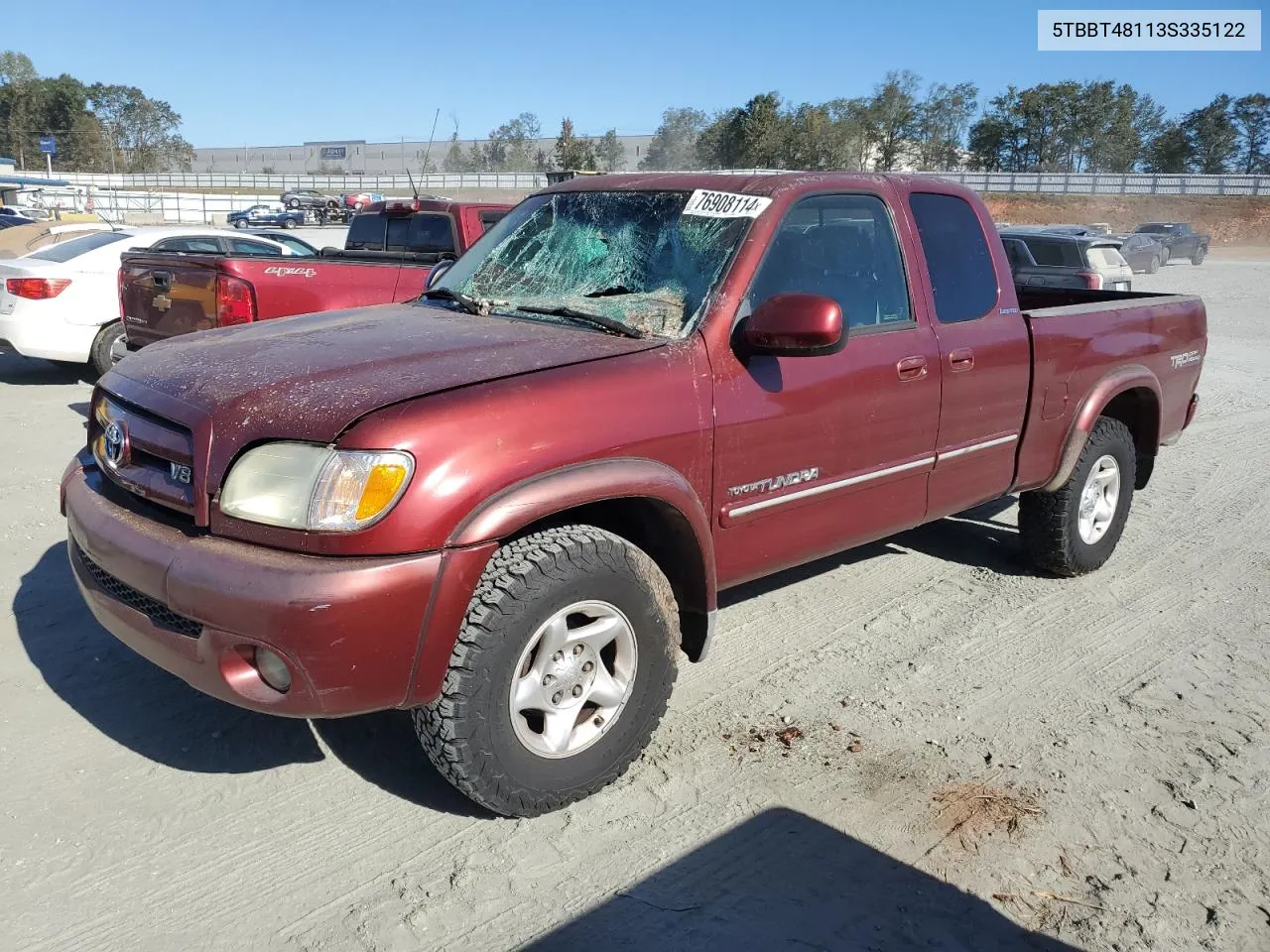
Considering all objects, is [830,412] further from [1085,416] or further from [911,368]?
[1085,416]

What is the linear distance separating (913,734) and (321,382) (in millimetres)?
2383

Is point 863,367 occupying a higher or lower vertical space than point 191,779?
higher

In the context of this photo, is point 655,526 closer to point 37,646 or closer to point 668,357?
point 668,357

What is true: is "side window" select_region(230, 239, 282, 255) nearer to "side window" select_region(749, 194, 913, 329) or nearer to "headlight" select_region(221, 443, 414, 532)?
"side window" select_region(749, 194, 913, 329)

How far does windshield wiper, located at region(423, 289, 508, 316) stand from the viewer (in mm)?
3804

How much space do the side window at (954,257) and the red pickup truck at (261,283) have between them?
12.6 ft

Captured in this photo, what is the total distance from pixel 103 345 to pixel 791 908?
8.88 metres

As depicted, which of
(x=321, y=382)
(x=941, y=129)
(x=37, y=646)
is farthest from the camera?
(x=941, y=129)

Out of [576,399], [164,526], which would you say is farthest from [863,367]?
[164,526]

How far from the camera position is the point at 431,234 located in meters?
8.65

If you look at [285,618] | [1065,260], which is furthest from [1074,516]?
[1065,260]

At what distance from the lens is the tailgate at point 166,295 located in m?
6.83

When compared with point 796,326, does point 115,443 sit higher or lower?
lower

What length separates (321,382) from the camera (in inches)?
112
